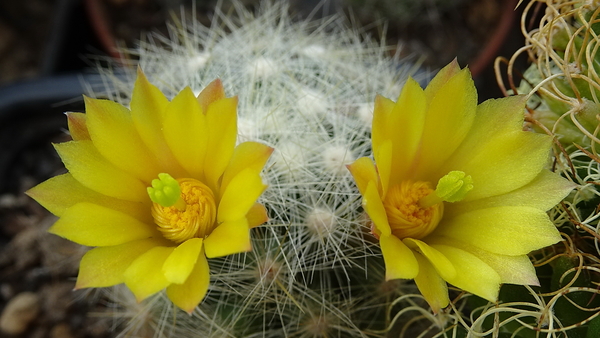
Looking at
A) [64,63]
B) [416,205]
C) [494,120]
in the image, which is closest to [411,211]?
[416,205]

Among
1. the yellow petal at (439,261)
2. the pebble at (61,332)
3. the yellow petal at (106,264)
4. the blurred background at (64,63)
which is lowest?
the pebble at (61,332)

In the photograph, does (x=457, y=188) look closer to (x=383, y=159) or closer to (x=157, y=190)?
(x=383, y=159)

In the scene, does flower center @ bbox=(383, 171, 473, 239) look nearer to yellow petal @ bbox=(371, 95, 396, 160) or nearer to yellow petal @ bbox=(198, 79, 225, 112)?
yellow petal @ bbox=(371, 95, 396, 160)

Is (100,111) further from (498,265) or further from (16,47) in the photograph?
(16,47)

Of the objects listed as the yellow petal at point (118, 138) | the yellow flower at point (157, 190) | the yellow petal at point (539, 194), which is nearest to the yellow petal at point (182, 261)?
the yellow flower at point (157, 190)

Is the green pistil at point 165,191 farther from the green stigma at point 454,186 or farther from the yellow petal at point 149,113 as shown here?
the green stigma at point 454,186

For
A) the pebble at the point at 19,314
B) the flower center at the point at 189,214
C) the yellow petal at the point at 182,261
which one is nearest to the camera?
the yellow petal at the point at 182,261
